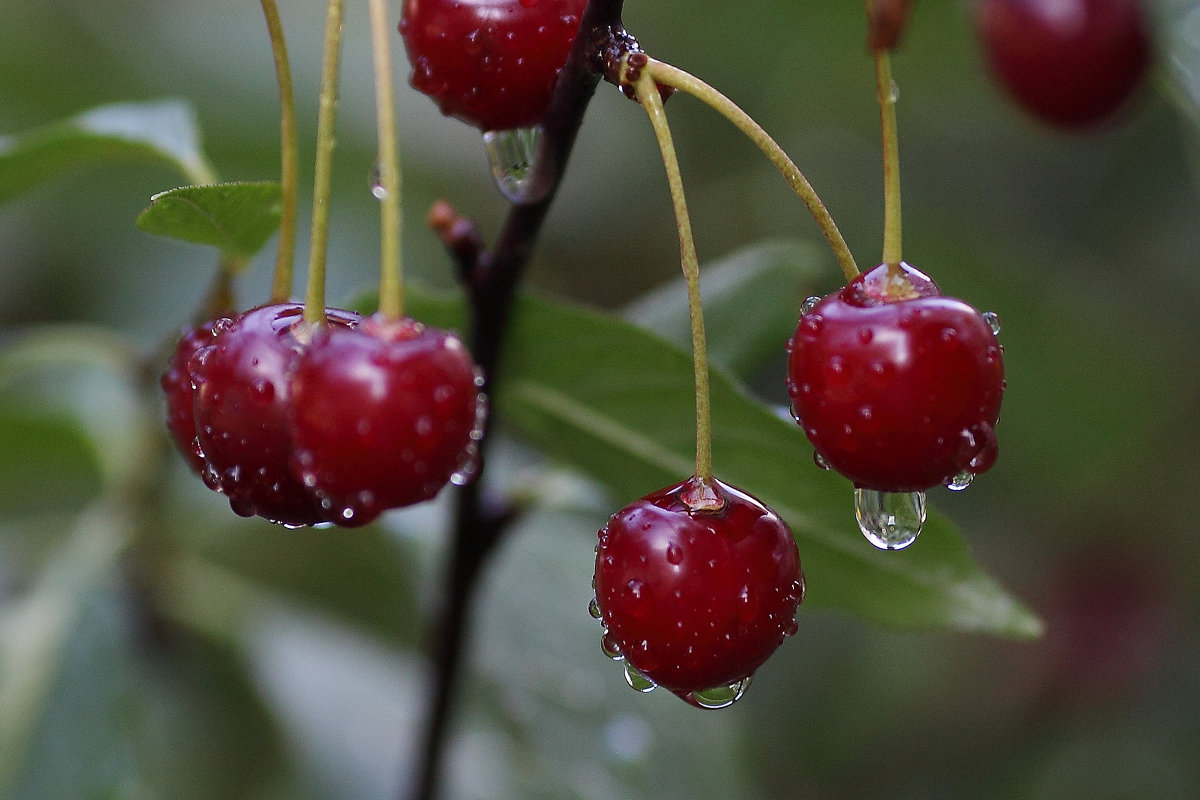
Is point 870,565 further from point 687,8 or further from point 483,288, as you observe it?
point 687,8

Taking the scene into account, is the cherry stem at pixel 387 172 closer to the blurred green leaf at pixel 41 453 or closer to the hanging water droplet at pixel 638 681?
the hanging water droplet at pixel 638 681

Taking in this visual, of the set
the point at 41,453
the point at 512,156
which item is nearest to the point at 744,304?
the point at 512,156

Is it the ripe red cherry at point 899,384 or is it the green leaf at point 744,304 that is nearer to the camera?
the ripe red cherry at point 899,384

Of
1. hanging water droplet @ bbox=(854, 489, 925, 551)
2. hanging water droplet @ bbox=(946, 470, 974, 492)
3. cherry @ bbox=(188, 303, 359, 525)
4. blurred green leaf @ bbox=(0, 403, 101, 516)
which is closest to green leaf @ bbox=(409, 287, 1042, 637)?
hanging water droplet @ bbox=(854, 489, 925, 551)

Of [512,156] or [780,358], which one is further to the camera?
[780,358]

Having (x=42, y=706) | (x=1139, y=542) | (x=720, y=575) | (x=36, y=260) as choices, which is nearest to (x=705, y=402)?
(x=720, y=575)

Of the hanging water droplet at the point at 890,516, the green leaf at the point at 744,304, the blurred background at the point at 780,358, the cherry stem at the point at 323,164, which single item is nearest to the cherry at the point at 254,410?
the cherry stem at the point at 323,164

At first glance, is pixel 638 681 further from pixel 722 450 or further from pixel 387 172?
pixel 387 172
